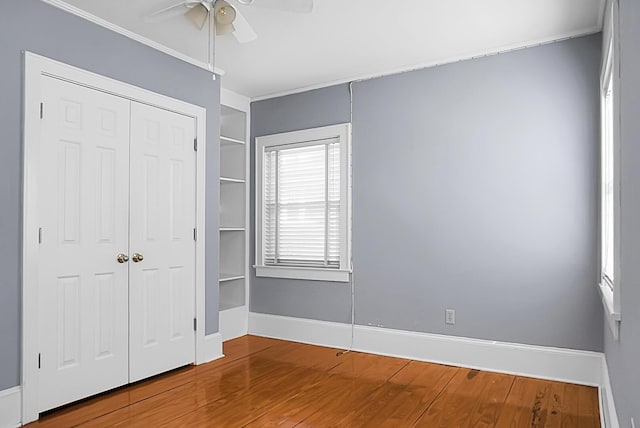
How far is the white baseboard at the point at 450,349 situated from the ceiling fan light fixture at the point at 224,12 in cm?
287

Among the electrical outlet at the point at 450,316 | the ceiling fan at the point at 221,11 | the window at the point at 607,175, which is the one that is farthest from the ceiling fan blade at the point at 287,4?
the electrical outlet at the point at 450,316

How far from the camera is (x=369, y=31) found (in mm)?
3395

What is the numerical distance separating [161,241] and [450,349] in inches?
99.3

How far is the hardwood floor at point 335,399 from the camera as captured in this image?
9.14 feet

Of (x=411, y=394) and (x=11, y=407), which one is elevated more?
(x=11, y=407)

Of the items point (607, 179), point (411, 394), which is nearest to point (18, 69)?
point (411, 394)

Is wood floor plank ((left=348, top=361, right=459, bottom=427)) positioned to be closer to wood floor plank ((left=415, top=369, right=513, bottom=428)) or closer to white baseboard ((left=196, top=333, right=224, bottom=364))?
wood floor plank ((left=415, top=369, right=513, bottom=428))

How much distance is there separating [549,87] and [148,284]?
3.40m

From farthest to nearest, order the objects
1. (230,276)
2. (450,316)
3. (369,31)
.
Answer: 1. (230,276)
2. (450,316)
3. (369,31)

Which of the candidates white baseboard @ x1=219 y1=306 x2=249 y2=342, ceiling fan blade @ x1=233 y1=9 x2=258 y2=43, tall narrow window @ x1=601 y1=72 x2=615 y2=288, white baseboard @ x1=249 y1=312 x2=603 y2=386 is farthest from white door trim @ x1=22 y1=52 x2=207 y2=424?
tall narrow window @ x1=601 y1=72 x2=615 y2=288

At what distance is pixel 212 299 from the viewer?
412cm

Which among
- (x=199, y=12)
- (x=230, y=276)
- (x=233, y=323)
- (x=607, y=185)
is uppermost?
(x=199, y=12)

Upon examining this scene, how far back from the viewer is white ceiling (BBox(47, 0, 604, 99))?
119 inches

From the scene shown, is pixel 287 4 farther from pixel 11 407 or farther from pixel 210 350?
pixel 210 350
